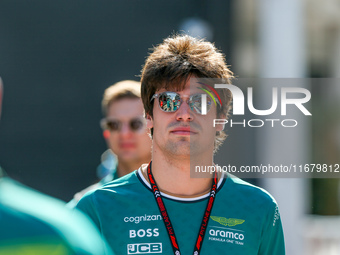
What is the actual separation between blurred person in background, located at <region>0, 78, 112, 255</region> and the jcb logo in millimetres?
1684

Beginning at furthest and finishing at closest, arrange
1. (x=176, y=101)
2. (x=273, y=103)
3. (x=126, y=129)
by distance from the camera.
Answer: (x=273, y=103)
(x=126, y=129)
(x=176, y=101)

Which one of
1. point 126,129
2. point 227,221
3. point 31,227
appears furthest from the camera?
point 126,129

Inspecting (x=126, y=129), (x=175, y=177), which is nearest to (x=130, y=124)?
(x=126, y=129)

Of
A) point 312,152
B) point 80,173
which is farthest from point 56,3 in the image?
point 312,152

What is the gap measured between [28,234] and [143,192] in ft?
6.03

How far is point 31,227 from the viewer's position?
3.00 feet

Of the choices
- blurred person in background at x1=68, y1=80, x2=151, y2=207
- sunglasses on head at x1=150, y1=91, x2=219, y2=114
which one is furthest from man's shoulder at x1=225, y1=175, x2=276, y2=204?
blurred person in background at x1=68, y1=80, x2=151, y2=207

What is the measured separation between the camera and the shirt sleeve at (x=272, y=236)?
8.87 ft

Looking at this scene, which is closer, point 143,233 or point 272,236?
point 143,233

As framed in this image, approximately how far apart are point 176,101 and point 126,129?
4.01ft

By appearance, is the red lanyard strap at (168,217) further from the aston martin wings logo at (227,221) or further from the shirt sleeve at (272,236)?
the shirt sleeve at (272,236)

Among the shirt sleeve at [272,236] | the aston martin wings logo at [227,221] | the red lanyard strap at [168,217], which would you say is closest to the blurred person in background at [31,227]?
the red lanyard strap at [168,217]

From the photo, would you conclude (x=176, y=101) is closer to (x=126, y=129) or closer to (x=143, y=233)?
(x=143, y=233)

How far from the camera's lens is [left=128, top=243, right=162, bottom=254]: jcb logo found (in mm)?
2576
